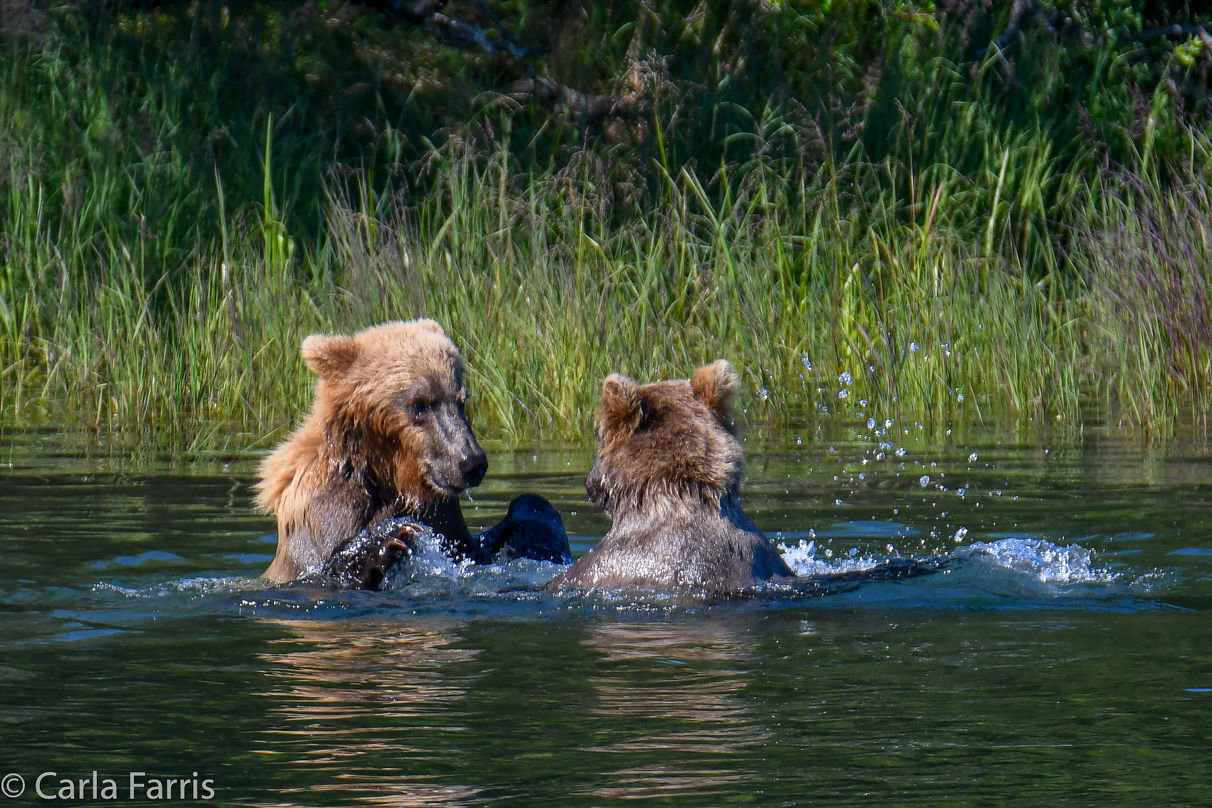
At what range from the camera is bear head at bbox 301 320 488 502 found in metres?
6.76

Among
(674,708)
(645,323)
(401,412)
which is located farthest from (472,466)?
(645,323)

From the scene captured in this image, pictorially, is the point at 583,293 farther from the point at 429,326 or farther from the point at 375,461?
the point at 375,461

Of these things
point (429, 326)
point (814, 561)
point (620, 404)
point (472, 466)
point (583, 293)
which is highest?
point (583, 293)

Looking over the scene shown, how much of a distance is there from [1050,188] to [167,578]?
33.8ft

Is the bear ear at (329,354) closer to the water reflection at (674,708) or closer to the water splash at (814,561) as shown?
the water splash at (814,561)

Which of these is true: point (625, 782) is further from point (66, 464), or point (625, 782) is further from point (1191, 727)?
point (66, 464)

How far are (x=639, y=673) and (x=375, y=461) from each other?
8.02 feet

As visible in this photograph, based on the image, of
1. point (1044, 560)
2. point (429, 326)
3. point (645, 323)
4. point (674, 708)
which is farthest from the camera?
point (645, 323)

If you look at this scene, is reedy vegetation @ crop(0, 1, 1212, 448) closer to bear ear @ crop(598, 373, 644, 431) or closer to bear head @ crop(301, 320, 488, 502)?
bear head @ crop(301, 320, 488, 502)

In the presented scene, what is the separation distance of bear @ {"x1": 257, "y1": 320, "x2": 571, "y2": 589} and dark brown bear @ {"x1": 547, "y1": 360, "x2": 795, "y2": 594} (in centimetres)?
92

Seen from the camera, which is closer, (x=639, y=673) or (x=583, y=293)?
(x=639, y=673)

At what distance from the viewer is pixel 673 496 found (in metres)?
5.78

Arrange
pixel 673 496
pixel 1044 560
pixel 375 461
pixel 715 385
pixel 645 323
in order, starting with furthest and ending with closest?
pixel 645 323, pixel 375 461, pixel 1044 560, pixel 715 385, pixel 673 496

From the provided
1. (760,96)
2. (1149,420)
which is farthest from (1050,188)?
(1149,420)
